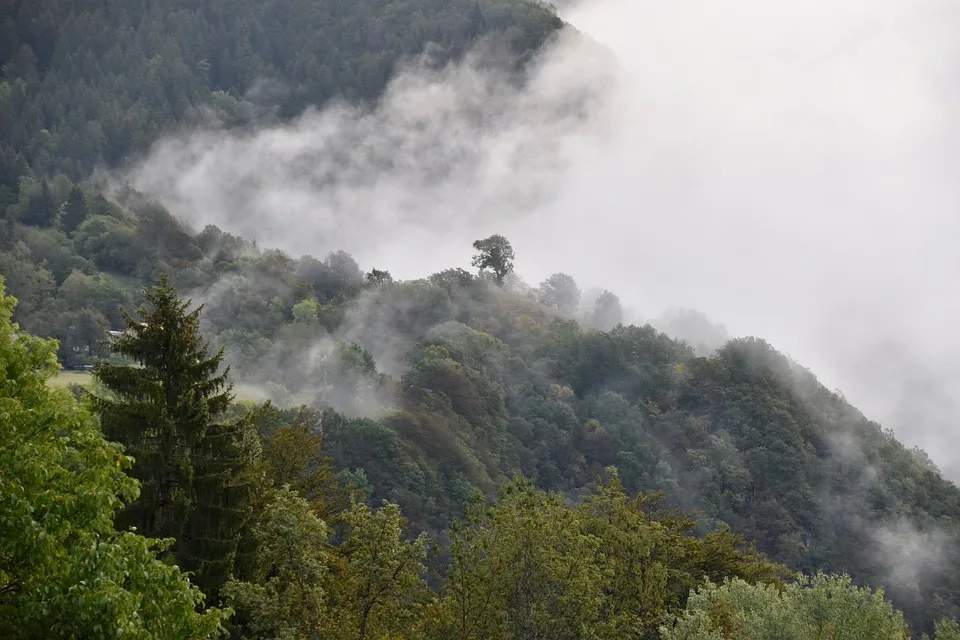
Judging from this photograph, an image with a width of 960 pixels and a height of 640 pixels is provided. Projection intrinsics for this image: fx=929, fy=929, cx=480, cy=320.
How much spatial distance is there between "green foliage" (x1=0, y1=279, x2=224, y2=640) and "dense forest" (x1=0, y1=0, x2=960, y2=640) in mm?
47

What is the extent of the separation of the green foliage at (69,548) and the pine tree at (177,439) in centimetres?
1003

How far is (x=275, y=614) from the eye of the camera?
76.6ft

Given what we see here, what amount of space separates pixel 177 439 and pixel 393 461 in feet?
213

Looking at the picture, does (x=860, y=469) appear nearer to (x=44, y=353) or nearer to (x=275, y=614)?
(x=275, y=614)

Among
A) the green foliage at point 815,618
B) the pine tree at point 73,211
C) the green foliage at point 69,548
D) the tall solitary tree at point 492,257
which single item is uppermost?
the tall solitary tree at point 492,257

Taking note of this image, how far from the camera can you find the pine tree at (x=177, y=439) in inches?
1023

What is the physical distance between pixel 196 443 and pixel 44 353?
404 inches

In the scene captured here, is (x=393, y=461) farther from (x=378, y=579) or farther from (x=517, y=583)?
(x=378, y=579)

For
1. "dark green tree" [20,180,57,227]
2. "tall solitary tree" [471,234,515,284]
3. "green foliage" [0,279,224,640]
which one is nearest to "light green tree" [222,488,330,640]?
"green foliage" [0,279,224,640]

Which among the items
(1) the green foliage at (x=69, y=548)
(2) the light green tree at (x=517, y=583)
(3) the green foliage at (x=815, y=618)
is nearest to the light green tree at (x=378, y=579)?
(2) the light green tree at (x=517, y=583)

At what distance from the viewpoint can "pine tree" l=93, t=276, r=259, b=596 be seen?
25984mm

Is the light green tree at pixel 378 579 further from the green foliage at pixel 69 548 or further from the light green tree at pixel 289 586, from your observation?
the green foliage at pixel 69 548

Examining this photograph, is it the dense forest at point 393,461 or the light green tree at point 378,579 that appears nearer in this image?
the dense forest at point 393,461

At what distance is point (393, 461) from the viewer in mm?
90812
